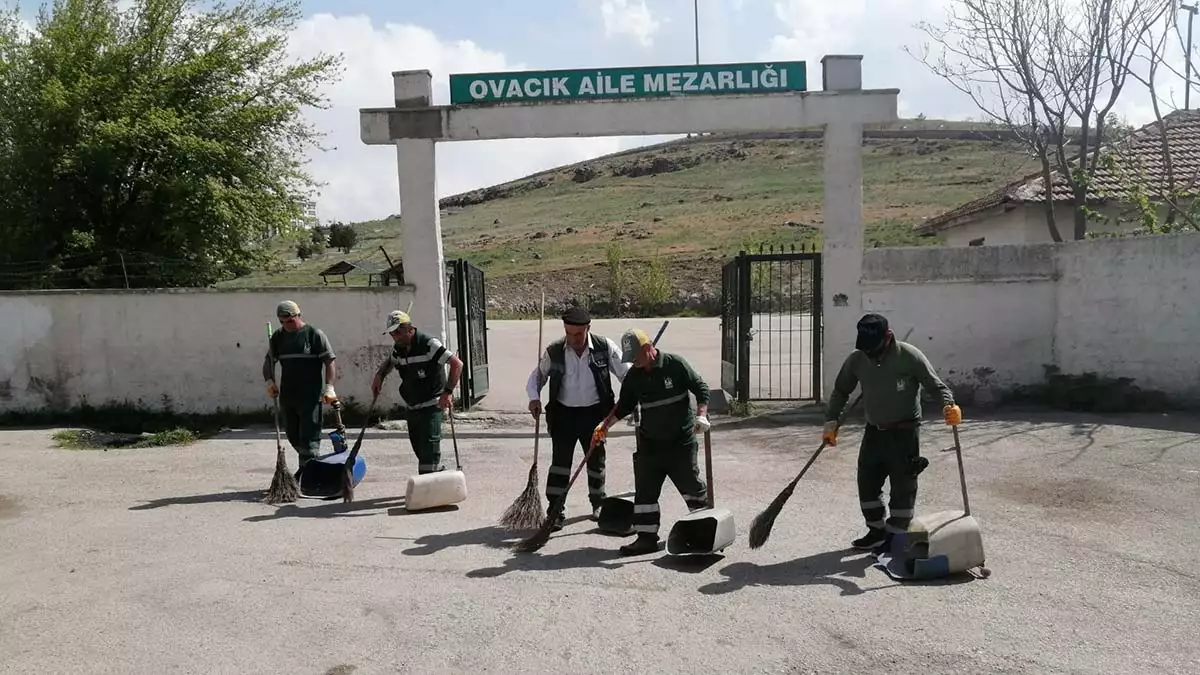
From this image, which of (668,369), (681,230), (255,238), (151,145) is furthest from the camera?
(681,230)

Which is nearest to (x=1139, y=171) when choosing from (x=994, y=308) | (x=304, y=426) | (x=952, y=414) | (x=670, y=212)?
(x=994, y=308)

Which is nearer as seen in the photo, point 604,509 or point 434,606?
point 434,606

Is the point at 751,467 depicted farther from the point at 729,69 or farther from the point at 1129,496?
the point at 729,69

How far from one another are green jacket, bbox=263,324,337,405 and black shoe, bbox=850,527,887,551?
16.1 feet

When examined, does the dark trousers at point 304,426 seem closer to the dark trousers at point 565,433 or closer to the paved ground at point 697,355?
the dark trousers at point 565,433

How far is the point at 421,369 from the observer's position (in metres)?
7.83

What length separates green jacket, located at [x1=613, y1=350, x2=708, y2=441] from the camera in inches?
249

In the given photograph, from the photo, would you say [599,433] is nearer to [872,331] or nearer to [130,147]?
[872,331]

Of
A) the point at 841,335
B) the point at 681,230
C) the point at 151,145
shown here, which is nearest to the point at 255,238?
the point at 151,145

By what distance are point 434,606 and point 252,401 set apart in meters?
8.25

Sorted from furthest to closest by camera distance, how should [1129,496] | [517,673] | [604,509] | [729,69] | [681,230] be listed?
[681,230]
[729,69]
[1129,496]
[604,509]
[517,673]

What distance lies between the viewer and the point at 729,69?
1227cm

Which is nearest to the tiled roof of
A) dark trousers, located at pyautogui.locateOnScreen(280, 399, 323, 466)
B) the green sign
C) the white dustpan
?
the green sign

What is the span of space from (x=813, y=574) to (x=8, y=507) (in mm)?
7028
